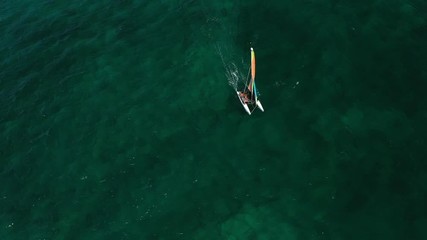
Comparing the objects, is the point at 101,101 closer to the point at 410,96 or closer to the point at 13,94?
the point at 13,94

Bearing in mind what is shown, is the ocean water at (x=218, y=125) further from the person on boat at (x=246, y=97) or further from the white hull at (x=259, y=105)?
the person on boat at (x=246, y=97)

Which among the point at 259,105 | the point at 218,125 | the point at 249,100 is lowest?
the point at 218,125

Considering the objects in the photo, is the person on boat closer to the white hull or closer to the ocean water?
the white hull

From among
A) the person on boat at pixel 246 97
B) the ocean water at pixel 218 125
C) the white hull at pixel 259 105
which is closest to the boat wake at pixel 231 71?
the ocean water at pixel 218 125

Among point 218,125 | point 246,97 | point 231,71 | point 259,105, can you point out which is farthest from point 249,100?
point 231,71

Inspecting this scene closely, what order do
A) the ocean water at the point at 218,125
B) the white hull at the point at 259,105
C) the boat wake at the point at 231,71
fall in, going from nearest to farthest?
the ocean water at the point at 218,125
the white hull at the point at 259,105
the boat wake at the point at 231,71

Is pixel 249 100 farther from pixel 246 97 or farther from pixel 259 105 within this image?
pixel 259 105

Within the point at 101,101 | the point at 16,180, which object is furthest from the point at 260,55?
the point at 16,180

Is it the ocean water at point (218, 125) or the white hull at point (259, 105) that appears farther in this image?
the white hull at point (259, 105)

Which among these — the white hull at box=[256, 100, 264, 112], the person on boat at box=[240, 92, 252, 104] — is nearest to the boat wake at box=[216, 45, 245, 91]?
the person on boat at box=[240, 92, 252, 104]

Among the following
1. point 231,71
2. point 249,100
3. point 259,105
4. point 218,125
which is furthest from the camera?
point 231,71
